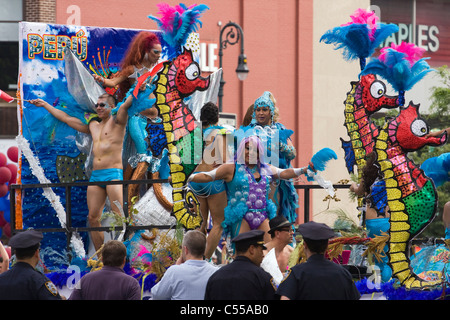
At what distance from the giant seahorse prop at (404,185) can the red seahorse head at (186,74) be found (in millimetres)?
2058

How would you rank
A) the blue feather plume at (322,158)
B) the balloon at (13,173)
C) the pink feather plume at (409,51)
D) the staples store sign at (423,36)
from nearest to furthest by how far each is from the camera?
the blue feather plume at (322,158) < the pink feather plume at (409,51) < the balloon at (13,173) < the staples store sign at (423,36)

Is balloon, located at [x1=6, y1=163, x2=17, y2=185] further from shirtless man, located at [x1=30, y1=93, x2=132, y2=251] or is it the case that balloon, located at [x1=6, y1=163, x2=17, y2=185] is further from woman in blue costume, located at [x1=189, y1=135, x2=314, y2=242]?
woman in blue costume, located at [x1=189, y1=135, x2=314, y2=242]

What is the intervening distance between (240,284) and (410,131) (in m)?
3.21

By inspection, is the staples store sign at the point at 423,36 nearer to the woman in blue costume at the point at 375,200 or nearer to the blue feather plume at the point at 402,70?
the blue feather plume at the point at 402,70

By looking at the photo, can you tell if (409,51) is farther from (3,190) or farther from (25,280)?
(3,190)

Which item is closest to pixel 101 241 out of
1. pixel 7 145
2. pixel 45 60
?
pixel 45 60

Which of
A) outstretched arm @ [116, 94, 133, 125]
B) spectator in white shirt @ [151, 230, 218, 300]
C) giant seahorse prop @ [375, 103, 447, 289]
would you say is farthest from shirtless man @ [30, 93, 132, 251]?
spectator in white shirt @ [151, 230, 218, 300]

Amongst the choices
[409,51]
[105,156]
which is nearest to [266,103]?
[409,51]

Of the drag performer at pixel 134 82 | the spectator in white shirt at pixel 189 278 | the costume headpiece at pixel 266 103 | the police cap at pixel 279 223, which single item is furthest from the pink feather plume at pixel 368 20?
the spectator in white shirt at pixel 189 278

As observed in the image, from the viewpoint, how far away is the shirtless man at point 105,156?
9.60 m

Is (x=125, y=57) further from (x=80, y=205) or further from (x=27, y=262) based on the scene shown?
(x=27, y=262)

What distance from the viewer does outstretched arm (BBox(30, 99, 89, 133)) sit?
34.0 feet

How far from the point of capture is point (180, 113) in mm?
8992
